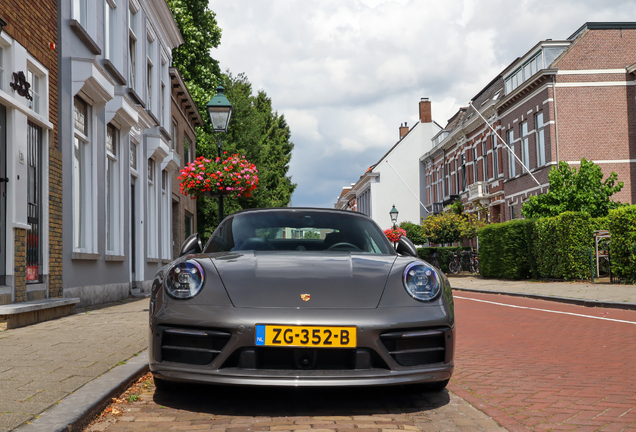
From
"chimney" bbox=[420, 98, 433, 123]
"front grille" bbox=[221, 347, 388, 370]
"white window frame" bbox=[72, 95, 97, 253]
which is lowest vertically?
"front grille" bbox=[221, 347, 388, 370]

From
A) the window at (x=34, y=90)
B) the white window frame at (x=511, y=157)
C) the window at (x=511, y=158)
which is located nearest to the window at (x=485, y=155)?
the white window frame at (x=511, y=157)

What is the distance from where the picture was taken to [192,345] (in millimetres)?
3982

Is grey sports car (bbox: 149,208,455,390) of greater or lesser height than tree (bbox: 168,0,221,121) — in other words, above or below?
below

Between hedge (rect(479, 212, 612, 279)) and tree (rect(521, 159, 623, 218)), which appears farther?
tree (rect(521, 159, 623, 218))

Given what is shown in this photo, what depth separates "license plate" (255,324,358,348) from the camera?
3.83 meters

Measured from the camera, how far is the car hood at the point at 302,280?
4027mm

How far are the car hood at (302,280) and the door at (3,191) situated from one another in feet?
17.1

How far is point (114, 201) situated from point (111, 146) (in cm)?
120

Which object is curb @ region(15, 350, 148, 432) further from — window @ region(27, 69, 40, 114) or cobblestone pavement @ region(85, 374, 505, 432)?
window @ region(27, 69, 40, 114)

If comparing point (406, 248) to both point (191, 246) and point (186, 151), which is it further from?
point (186, 151)

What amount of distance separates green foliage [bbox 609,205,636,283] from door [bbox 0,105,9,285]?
14.5 m

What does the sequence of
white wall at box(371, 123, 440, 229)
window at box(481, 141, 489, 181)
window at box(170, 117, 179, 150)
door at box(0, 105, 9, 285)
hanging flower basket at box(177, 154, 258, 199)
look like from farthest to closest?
1. white wall at box(371, 123, 440, 229)
2. window at box(481, 141, 489, 181)
3. window at box(170, 117, 179, 150)
4. hanging flower basket at box(177, 154, 258, 199)
5. door at box(0, 105, 9, 285)

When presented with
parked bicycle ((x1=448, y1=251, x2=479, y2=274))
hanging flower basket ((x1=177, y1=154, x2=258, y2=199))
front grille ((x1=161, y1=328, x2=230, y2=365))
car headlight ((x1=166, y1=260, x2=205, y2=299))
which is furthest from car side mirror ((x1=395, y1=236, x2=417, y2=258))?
parked bicycle ((x1=448, y1=251, x2=479, y2=274))

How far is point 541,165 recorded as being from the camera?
30.7 m
